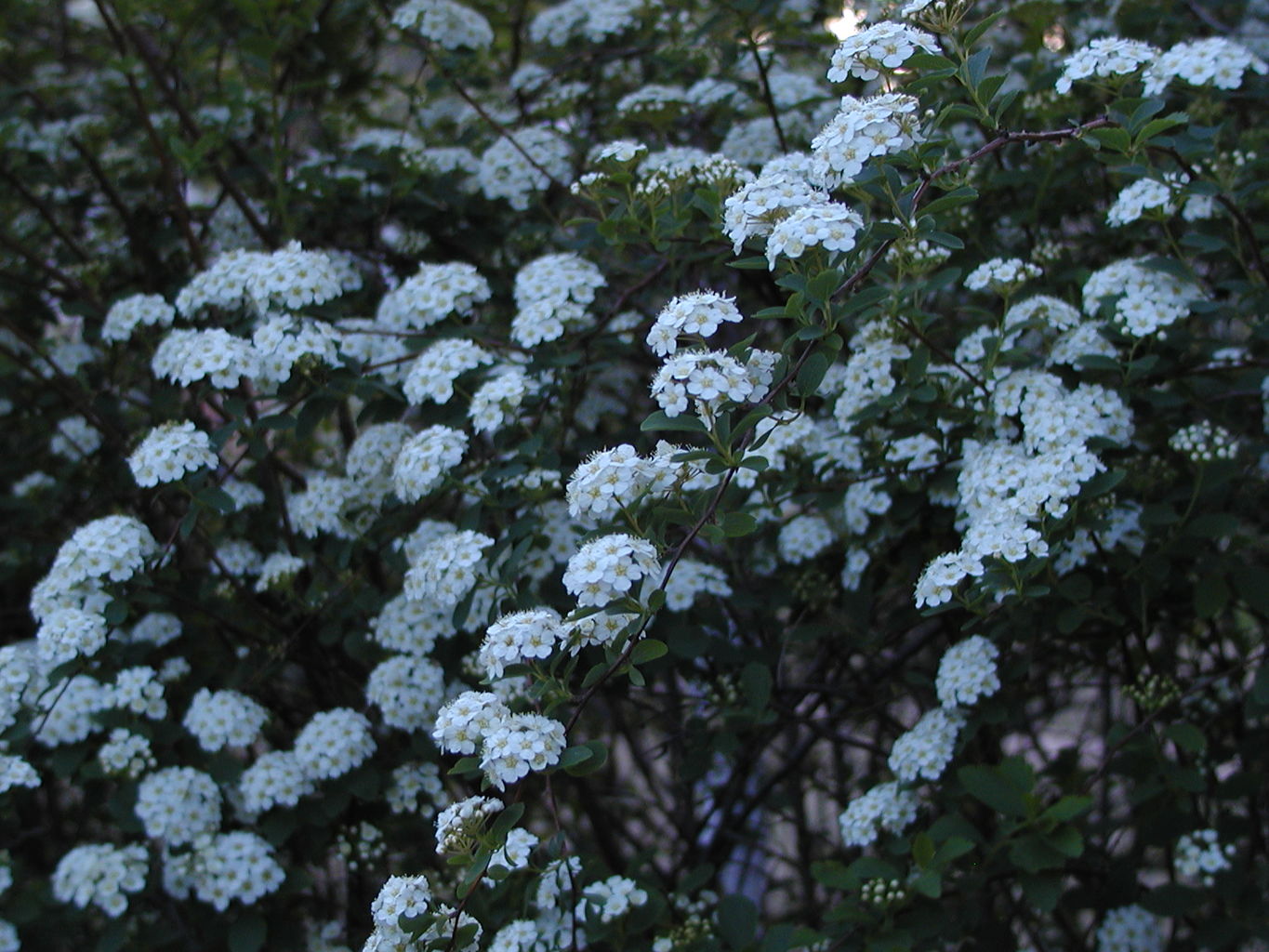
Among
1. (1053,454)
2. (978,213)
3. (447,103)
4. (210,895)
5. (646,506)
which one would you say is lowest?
(210,895)

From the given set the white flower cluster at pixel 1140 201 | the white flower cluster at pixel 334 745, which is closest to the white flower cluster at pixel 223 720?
the white flower cluster at pixel 334 745

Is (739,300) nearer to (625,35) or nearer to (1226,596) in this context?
(625,35)

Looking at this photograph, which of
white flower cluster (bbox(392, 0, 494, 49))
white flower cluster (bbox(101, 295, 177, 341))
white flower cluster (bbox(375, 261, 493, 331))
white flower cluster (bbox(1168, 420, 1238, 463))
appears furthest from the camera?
white flower cluster (bbox(392, 0, 494, 49))

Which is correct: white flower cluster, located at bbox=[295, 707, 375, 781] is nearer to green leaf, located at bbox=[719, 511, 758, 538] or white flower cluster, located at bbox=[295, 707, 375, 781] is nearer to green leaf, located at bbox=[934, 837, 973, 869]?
green leaf, located at bbox=[719, 511, 758, 538]

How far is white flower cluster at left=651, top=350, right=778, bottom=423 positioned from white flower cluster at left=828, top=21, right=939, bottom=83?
60cm

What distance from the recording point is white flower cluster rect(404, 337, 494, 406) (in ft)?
8.80

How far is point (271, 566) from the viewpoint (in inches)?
116

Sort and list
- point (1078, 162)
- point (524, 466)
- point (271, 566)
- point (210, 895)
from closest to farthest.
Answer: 1. point (524, 466)
2. point (210, 895)
3. point (271, 566)
4. point (1078, 162)

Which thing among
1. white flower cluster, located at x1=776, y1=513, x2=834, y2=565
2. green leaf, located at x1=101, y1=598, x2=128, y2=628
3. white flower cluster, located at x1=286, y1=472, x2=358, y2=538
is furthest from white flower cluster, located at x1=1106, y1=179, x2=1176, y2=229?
green leaf, located at x1=101, y1=598, x2=128, y2=628

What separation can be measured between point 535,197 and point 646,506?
54.7 inches

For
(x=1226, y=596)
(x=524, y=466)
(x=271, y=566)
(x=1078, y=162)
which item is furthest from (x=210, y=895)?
(x=1078, y=162)

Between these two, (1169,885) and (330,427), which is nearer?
(1169,885)

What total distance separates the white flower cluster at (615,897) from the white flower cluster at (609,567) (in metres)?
0.71

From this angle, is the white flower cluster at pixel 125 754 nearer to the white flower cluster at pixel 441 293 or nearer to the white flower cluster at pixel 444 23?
the white flower cluster at pixel 441 293
